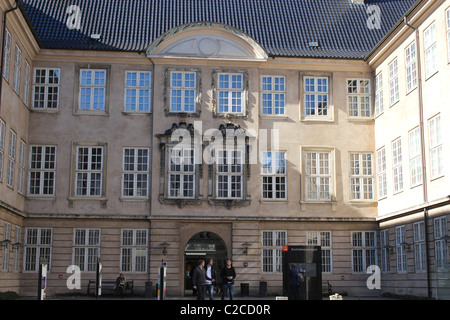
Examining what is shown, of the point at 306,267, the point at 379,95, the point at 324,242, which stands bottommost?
the point at 306,267

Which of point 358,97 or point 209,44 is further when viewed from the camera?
point 358,97

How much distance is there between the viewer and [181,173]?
106 ft

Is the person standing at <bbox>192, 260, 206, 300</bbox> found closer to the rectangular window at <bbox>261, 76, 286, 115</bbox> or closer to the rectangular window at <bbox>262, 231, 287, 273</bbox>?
the rectangular window at <bbox>262, 231, 287, 273</bbox>

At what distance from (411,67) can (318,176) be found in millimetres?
7323

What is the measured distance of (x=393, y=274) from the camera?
101ft

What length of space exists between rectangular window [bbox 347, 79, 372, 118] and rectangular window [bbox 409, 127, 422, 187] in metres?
5.40

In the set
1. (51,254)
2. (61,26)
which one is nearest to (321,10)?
(61,26)

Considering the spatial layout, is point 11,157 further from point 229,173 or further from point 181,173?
point 229,173

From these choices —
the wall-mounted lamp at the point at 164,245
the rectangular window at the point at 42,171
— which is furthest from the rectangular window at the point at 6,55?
the wall-mounted lamp at the point at 164,245

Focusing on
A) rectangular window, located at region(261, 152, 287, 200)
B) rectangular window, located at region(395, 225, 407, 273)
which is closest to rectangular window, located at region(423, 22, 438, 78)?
rectangular window, located at region(395, 225, 407, 273)

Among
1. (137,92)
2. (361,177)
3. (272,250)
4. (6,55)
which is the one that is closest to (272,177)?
(272,250)

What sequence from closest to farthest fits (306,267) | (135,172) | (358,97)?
(306,267) → (135,172) → (358,97)

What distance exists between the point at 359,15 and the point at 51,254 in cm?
2055

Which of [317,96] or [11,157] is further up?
[317,96]
